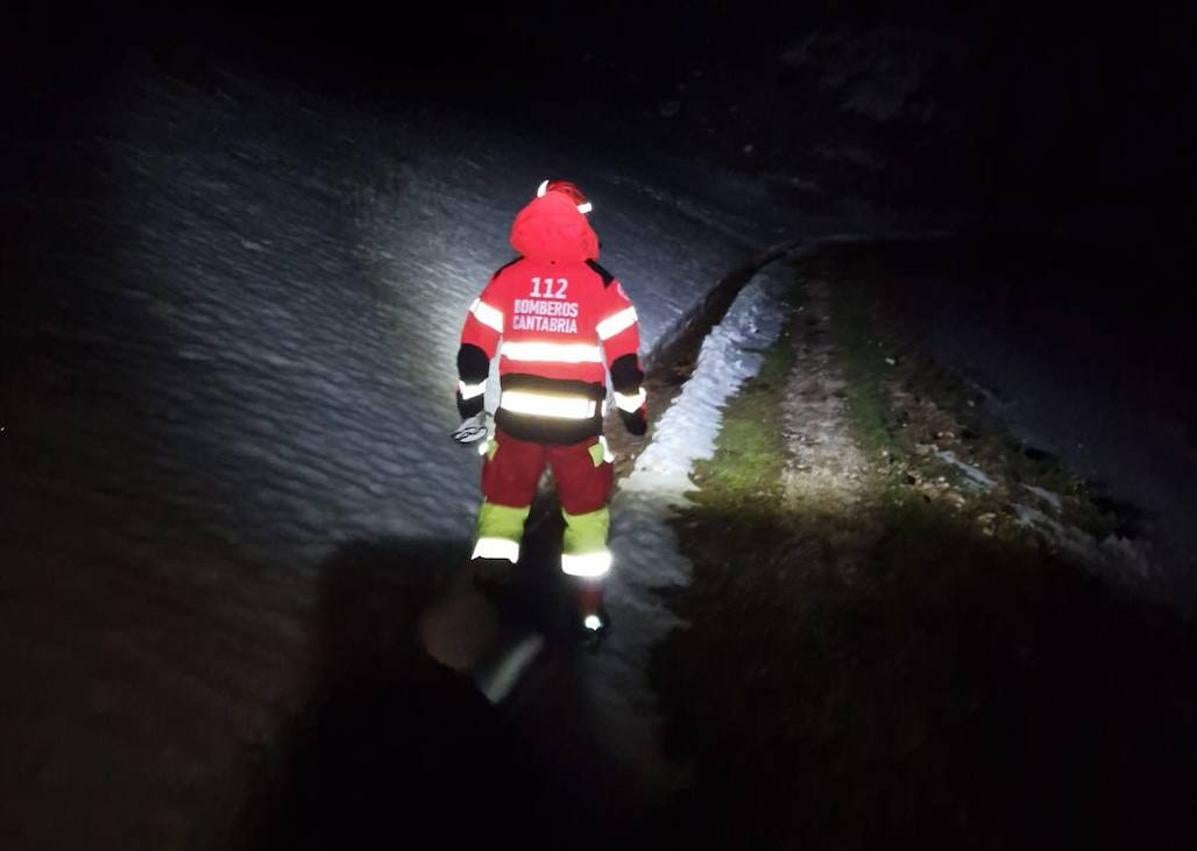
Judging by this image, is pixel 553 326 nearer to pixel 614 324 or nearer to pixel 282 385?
pixel 614 324

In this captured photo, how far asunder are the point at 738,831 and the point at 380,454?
299 centimetres

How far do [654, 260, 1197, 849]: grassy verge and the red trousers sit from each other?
3.09 ft

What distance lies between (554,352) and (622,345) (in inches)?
14.0

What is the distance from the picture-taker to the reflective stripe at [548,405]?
14.7ft

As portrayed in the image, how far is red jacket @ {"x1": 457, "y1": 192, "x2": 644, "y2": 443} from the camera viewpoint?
439 centimetres

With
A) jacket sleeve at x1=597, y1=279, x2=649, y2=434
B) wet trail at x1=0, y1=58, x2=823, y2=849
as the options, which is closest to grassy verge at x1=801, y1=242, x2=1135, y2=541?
wet trail at x1=0, y1=58, x2=823, y2=849

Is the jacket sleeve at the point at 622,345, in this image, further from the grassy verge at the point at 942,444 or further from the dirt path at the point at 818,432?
the grassy verge at the point at 942,444

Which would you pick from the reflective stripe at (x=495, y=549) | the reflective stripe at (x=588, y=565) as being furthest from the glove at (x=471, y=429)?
the reflective stripe at (x=588, y=565)

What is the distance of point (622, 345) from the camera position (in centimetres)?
462

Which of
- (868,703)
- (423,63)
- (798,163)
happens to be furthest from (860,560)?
(798,163)

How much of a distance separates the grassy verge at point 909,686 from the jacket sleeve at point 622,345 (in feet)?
4.30

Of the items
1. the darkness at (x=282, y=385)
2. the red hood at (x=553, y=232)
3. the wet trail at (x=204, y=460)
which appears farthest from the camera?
the red hood at (x=553, y=232)

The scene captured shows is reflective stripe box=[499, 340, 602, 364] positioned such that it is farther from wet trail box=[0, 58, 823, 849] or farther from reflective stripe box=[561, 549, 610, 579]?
wet trail box=[0, 58, 823, 849]

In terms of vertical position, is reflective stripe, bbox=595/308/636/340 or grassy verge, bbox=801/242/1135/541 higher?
reflective stripe, bbox=595/308/636/340
